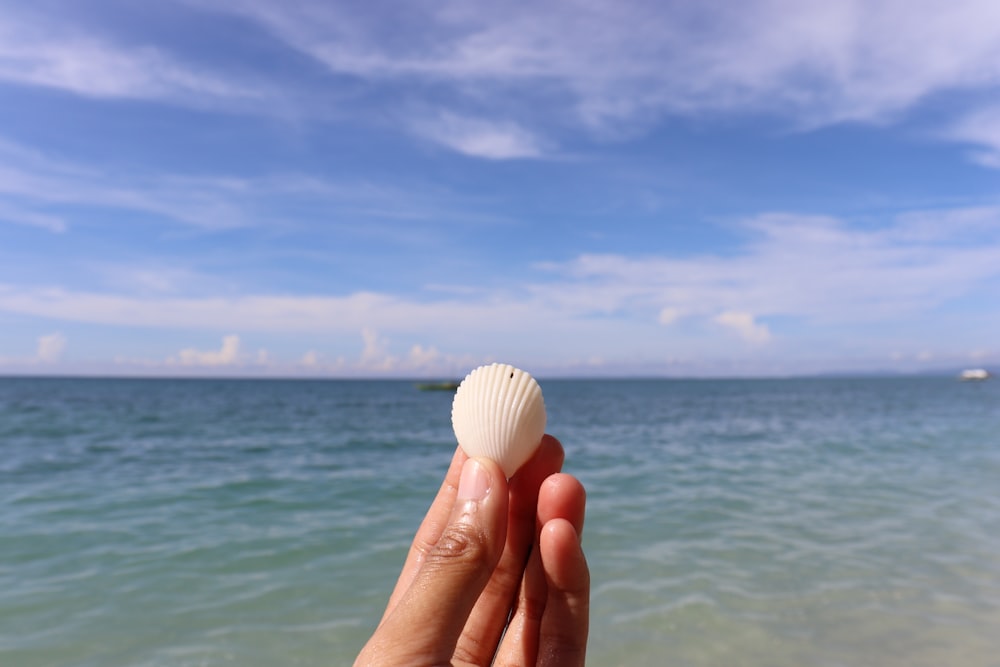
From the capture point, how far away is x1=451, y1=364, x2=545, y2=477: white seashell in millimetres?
2539

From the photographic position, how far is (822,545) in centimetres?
726

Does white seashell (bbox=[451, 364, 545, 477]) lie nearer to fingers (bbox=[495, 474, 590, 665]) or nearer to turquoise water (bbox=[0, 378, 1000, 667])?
fingers (bbox=[495, 474, 590, 665])

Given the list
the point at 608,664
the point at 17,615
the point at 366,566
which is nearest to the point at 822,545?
the point at 608,664

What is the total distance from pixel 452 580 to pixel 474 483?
1.09 feet

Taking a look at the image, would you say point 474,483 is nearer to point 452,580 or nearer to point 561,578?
point 452,580

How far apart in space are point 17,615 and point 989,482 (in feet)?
45.5

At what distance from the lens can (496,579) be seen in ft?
8.31

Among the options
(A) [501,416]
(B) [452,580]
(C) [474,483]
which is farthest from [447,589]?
(A) [501,416]

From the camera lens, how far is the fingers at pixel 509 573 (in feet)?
8.20

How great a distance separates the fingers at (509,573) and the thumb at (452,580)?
43 centimetres

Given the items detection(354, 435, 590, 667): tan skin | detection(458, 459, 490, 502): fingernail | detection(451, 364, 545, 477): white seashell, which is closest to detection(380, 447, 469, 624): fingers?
detection(354, 435, 590, 667): tan skin

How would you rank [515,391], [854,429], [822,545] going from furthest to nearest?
1. [854,429]
2. [822,545]
3. [515,391]

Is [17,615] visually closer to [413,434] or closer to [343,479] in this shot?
[343,479]

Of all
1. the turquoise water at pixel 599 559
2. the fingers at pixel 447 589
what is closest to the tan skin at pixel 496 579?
the fingers at pixel 447 589
